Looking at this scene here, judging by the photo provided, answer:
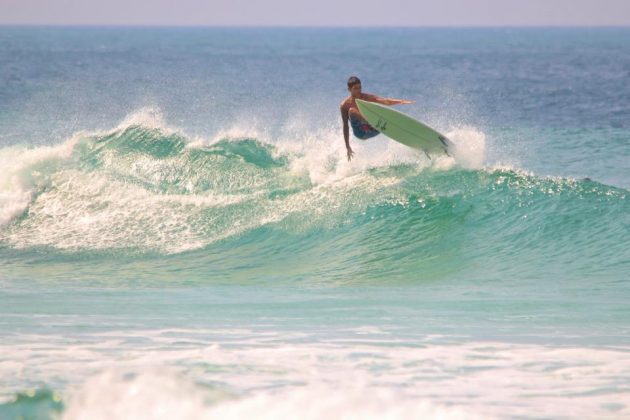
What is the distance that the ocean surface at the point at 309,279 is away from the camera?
21.5ft

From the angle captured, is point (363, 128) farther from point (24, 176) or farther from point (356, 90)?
point (24, 176)

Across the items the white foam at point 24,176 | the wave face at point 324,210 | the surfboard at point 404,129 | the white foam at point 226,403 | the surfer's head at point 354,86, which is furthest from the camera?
the white foam at point 24,176

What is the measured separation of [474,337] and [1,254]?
7.10 meters

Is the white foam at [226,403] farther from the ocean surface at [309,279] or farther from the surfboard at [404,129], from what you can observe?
the surfboard at [404,129]

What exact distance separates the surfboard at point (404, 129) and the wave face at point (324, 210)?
0.28 meters

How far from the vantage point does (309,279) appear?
1098 centimetres

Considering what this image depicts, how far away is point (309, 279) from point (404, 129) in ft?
10.3

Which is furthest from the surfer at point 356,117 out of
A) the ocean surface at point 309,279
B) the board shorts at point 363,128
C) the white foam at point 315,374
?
the white foam at point 315,374

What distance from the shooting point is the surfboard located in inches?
504

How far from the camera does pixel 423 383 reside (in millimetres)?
6777

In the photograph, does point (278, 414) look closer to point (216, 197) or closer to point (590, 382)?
point (590, 382)

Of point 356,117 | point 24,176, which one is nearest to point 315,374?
point 356,117

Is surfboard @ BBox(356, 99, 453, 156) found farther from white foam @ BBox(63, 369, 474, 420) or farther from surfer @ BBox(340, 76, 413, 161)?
white foam @ BBox(63, 369, 474, 420)

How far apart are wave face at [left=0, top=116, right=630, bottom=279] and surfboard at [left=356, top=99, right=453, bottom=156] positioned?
0.28 meters
